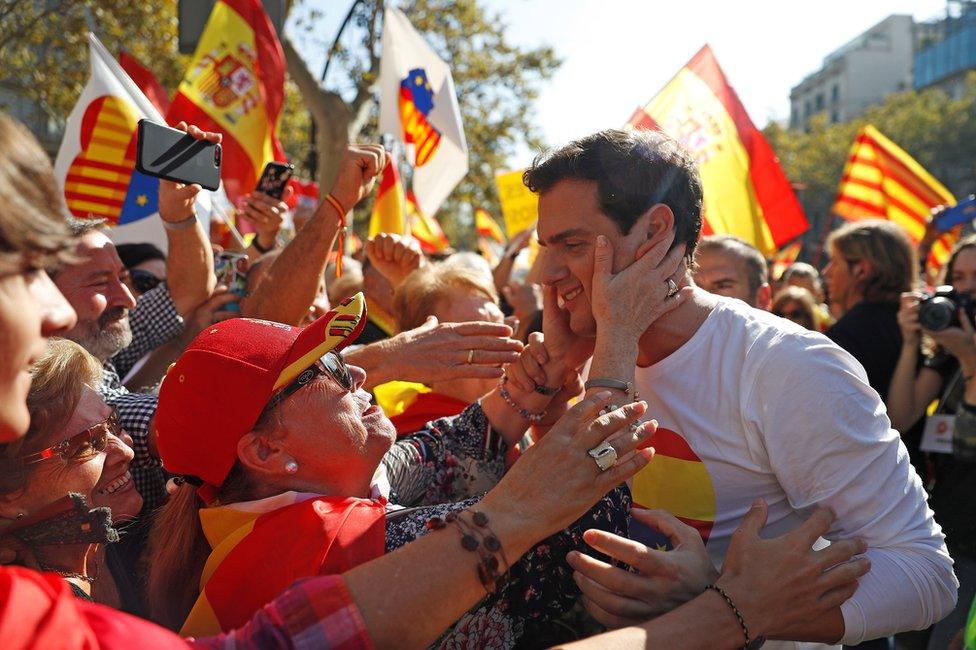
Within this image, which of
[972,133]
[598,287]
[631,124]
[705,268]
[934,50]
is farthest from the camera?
[934,50]

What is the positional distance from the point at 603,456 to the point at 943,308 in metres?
2.52

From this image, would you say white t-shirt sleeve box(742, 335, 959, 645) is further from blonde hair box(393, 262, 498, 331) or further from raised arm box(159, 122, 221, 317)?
raised arm box(159, 122, 221, 317)

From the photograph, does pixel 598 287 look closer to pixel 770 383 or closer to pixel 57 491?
pixel 770 383

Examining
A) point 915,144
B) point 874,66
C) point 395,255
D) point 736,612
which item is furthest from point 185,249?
point 874,66

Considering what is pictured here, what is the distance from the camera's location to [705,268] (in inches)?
168

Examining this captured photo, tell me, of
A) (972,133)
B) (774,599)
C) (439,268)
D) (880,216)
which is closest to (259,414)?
(774,599)

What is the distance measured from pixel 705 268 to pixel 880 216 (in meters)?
4.23

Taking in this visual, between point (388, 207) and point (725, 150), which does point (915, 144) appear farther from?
point (388, 207)

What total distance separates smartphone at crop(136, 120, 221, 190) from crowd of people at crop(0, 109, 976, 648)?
84cm

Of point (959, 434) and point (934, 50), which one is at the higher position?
point (934, 50)

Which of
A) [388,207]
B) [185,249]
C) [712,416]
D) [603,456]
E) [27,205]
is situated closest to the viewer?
[27,205]

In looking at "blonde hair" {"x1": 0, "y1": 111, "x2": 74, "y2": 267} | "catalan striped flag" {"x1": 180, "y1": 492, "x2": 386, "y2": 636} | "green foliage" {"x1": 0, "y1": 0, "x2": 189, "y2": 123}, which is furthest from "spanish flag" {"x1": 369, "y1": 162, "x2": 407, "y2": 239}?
"green foliage" {"x1": 0, "y1": 0, "x2": 189, "y2": 123}

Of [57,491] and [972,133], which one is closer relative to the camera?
[57,491]

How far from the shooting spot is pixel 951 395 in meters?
3.48
